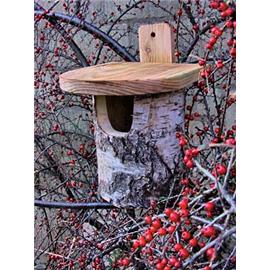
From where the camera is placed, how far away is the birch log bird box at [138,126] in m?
0.80

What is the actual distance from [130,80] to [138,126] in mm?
81

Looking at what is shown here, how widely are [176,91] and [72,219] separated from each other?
46cm

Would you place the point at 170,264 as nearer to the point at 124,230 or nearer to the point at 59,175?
the point at 124,230

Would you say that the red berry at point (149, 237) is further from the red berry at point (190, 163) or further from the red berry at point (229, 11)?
the red berry at point (229, 11)

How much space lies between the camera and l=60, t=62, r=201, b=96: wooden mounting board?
0.79 metres

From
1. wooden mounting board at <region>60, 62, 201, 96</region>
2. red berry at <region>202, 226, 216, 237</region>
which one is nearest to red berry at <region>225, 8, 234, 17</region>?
wooden mounting board at <region>60, 62, 201, 96</region>

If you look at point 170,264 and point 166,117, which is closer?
point 170,264

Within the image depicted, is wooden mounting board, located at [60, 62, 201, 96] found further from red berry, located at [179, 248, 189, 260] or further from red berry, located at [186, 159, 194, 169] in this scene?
red berry, located at [179, 248, 189, 260]

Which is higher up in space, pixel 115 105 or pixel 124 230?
pixel 115 105

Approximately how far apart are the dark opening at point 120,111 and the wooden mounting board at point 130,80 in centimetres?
5

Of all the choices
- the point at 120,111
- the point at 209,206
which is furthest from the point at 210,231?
the point at 120,111
